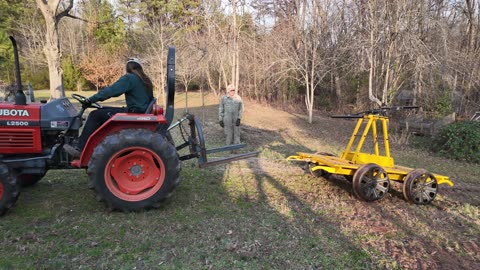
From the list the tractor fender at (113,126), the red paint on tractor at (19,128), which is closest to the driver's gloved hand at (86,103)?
the tractor fender at (113,126)

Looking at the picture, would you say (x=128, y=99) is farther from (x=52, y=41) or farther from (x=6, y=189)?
(x=52, y=41)

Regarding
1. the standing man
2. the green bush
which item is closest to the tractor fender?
the standing man

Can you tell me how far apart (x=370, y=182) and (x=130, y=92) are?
340 centimetres

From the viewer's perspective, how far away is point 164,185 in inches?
162

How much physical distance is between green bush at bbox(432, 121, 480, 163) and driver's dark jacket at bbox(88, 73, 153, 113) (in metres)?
8.70

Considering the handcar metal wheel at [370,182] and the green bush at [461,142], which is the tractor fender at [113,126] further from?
the green bush at [461,142]

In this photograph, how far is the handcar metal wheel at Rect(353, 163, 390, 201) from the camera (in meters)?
4.94

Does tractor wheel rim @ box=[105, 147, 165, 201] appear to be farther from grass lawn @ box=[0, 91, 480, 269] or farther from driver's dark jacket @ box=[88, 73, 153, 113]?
driver's dark jacket @ box=[88, 73, 153, 113]

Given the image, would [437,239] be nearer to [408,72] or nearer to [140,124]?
[140,124]

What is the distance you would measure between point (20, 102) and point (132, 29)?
25837 mm

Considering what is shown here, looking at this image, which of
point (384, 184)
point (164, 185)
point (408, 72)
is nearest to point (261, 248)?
point (164, 185)

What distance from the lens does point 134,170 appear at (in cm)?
418

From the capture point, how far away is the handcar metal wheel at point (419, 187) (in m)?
5.18

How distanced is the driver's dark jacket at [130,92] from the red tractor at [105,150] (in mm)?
127
